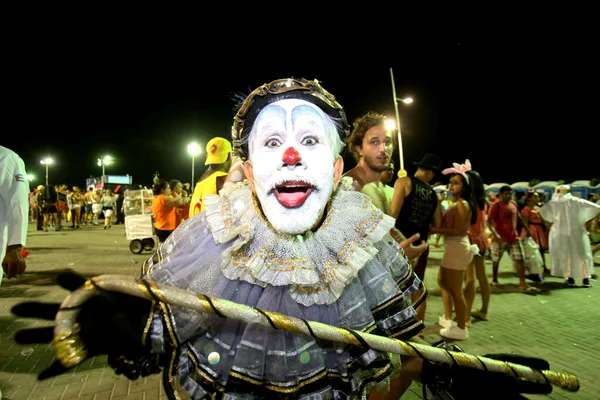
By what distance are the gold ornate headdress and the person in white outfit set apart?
2.38 m

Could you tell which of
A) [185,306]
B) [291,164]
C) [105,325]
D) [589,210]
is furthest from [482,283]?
[105,325]

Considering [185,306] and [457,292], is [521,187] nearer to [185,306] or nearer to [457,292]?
[457,292]

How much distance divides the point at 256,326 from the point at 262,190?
1.90 ft

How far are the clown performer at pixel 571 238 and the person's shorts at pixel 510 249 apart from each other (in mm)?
1270

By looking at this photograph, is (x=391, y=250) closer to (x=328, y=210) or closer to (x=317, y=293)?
(x=328, y=210)

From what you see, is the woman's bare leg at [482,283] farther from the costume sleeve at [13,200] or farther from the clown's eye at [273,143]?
the costume sleeve at [13,200]

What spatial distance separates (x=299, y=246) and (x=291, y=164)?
0.37m

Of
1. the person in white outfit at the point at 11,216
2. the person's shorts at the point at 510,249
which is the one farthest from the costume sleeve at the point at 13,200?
the person's shorts at the point at 510,249

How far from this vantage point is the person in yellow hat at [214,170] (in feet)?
13.8

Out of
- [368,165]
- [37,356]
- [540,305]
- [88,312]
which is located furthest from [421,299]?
[540,305]

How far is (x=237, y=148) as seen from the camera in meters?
1.78

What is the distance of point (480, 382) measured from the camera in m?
1.64

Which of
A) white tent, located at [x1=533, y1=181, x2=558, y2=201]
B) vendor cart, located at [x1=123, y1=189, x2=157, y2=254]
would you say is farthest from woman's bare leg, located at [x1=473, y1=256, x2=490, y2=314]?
white tent, located at [x1=533, y1=181, x2=558, y2=201]

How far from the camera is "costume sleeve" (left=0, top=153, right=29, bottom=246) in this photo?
289cm
